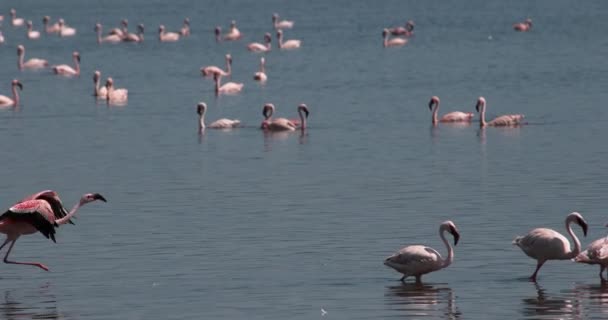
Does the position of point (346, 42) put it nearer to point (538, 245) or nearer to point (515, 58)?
point (515, 58)

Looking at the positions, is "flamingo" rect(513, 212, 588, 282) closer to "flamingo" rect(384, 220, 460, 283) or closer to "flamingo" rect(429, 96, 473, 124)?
"flamingo" rect(384, 220, 460, 283)

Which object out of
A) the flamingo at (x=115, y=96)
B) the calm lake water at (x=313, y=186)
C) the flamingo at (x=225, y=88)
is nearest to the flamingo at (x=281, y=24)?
the calm lake water at (x=313, y=186)

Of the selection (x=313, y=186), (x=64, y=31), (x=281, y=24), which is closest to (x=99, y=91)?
(x=313, y=186)

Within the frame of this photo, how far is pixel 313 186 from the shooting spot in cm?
2466

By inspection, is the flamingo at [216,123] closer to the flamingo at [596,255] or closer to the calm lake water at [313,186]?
the calm lake water at [313,186]

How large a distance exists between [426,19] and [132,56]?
2711 centimetres

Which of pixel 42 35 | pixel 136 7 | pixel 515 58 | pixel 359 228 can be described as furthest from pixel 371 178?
pixel 136 7

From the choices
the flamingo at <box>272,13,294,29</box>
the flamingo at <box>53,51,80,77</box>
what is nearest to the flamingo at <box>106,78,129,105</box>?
the flamingo at <box>53,51,80,77</box>

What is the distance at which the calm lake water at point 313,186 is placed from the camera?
53.4 feet

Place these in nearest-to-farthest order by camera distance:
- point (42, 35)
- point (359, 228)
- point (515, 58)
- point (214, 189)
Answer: point (359, 228)
point (214, 189)
point (515, 58)
point (42, 35)

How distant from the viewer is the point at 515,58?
180 ft

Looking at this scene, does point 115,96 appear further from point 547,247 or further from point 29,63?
point 547,247

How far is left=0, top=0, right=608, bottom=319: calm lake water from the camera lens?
1628cm

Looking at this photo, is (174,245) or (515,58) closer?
(174,245)
